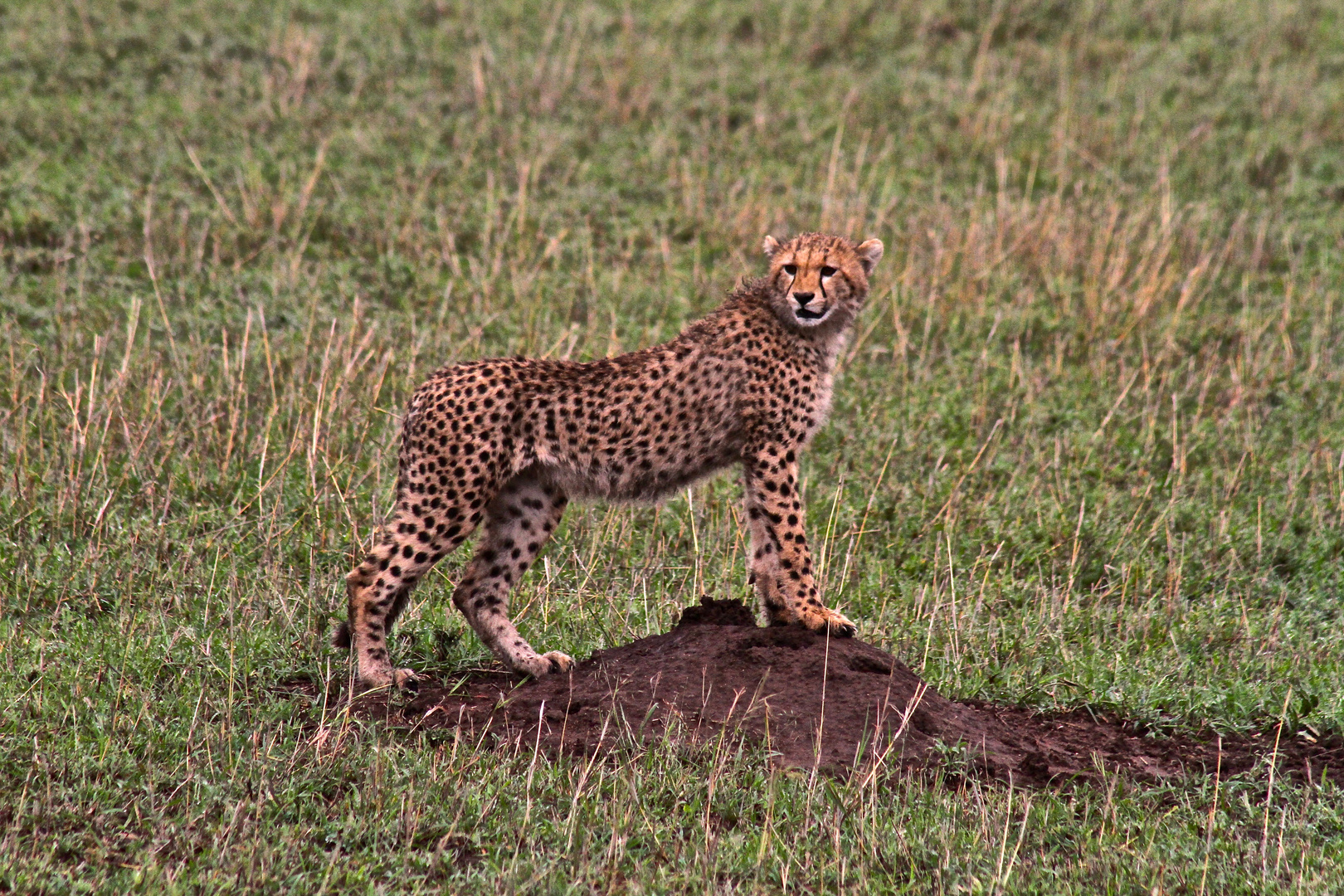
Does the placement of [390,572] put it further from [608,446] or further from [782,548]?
[782,548]

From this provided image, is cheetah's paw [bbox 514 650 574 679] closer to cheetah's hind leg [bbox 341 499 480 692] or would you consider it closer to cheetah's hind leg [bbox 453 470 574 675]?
cheetah's hind leg [bbox 453 470 574 675]

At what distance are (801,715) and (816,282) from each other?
1573 millimetres

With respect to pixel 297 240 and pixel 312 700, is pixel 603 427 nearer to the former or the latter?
pixel 312 700

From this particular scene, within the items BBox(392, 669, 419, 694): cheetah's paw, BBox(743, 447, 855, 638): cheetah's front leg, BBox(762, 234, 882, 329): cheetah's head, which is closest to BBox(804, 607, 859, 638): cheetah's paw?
BBox(743, 447, 855, 638): cheetah's front leg

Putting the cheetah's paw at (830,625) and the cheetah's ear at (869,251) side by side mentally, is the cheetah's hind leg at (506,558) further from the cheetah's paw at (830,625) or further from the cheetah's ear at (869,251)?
the cheetah's ear at (869,251)

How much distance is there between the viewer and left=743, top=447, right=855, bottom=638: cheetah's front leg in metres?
5.29

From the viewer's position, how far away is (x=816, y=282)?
5.62 metres

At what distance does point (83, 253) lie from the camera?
30.1 ft

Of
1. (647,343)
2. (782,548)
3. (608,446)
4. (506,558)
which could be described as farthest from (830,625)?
(647,343)

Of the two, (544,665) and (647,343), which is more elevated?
(647,343)

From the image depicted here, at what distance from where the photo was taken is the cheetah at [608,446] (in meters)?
5.21

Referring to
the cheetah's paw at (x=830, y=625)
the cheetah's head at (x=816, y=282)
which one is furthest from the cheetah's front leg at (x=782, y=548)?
the cheetah's head at (x=816, y=282)

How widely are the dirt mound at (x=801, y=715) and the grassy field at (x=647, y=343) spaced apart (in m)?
0.15

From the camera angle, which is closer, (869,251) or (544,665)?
(544,665)
